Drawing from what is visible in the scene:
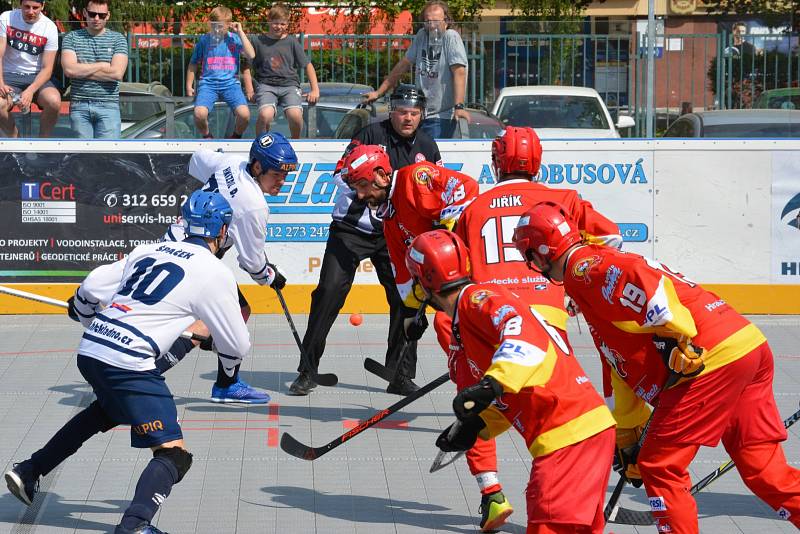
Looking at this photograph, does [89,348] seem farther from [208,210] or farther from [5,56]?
[5,56]

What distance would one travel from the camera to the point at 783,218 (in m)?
10.4

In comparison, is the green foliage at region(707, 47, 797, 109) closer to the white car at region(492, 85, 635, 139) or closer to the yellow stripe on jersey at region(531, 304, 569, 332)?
the white car at region(492, 85, 635, 139)

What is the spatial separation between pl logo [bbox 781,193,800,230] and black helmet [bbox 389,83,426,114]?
12.6ft

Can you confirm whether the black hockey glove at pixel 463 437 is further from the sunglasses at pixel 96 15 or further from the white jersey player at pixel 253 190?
the sunglasses at pixel 96 15

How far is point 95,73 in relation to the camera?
10.8 meters

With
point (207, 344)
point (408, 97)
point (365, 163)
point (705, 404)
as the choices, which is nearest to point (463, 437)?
point (705, 404)

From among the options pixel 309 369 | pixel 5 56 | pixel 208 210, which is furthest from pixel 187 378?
pixel 5 56

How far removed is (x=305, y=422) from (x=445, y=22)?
4964mm

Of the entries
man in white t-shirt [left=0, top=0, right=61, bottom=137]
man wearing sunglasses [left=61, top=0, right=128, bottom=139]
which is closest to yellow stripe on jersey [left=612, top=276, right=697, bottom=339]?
man wearing sunglasses [left=61, top=0, right=128, bottom=139]

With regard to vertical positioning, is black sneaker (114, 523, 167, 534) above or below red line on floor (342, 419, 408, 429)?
above

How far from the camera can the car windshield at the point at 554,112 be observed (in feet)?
41.9

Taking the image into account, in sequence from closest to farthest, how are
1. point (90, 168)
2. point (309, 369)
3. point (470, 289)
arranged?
point (470, 289)
point (309, 369)
point (90, 168)

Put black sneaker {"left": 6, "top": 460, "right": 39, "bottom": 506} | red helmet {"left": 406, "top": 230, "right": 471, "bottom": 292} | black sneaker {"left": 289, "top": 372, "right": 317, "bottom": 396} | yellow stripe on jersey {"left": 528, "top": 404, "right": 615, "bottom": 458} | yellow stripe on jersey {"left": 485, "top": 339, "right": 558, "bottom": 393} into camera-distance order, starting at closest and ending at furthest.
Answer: yellow stripe on jersey {"left": 485, "top": 339, "right": 558, "bottom": 393} < yellow stripe on jersey {"left": 528, "top": 404, "right": 615, "bottom": 458} < red helmet {"left": 406, "top": 230, "right": 471, "bottom": 292} < black sneaker {"left": 6, "top": 460, "right": 39, "bottom": 506} < black sneaker {"left": 289, "top": 372, "right": 317, "bottom": 396}

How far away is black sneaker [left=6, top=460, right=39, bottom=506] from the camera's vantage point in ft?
18.1
